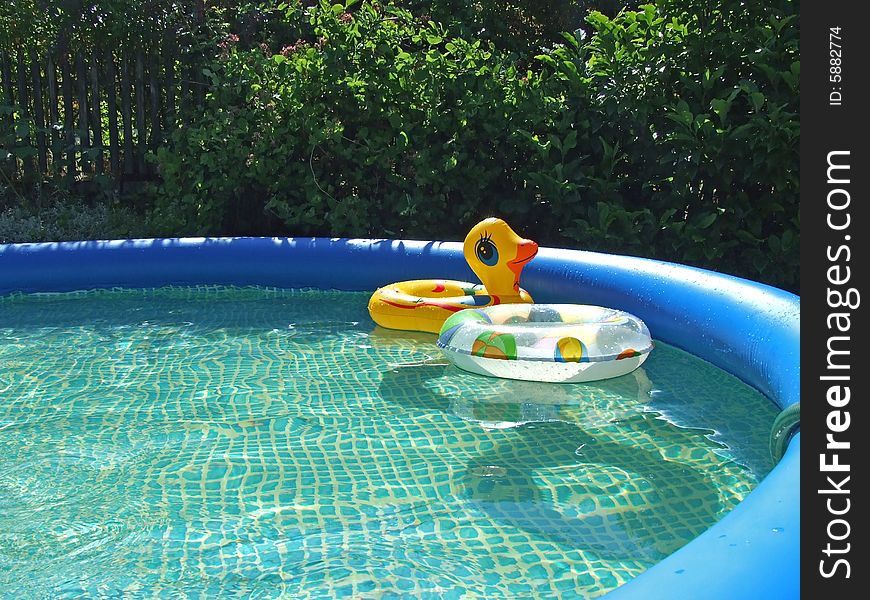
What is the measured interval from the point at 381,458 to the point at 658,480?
931 mm

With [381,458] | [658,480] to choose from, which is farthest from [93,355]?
[658,480]

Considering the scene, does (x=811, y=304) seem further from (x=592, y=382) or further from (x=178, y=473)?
(x=592, y=382)

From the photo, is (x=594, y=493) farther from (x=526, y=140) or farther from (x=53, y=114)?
(x=53, y=114)

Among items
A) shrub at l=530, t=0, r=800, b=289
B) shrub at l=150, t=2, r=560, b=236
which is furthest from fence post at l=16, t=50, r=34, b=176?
shrub at l=530, t=0, r=800, b=289

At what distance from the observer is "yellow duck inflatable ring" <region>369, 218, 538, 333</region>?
464 cm

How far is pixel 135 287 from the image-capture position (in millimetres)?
6141

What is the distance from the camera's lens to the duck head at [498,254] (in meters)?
4.63

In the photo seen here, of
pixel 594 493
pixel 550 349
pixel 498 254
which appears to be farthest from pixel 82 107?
pixel 594 493

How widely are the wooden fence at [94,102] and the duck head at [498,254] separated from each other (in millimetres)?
4102

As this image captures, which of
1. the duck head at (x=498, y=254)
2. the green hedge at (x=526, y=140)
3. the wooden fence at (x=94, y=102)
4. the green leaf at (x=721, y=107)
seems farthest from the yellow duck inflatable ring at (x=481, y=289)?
the wooden fence at (x=94, y=102)

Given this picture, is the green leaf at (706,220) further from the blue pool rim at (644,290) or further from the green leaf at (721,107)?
the blue pool rim at (644,290)

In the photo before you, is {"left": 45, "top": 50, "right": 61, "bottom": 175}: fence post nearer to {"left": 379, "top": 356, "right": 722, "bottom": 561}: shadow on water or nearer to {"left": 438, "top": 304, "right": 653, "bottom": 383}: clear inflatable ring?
{"left": 379, "top": 356, "right": 722, "bottom": 561}: shadow on water

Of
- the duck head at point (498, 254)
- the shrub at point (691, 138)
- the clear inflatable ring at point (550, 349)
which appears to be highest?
the shrub at point (691, 138)

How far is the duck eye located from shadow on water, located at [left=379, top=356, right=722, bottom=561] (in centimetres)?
78
